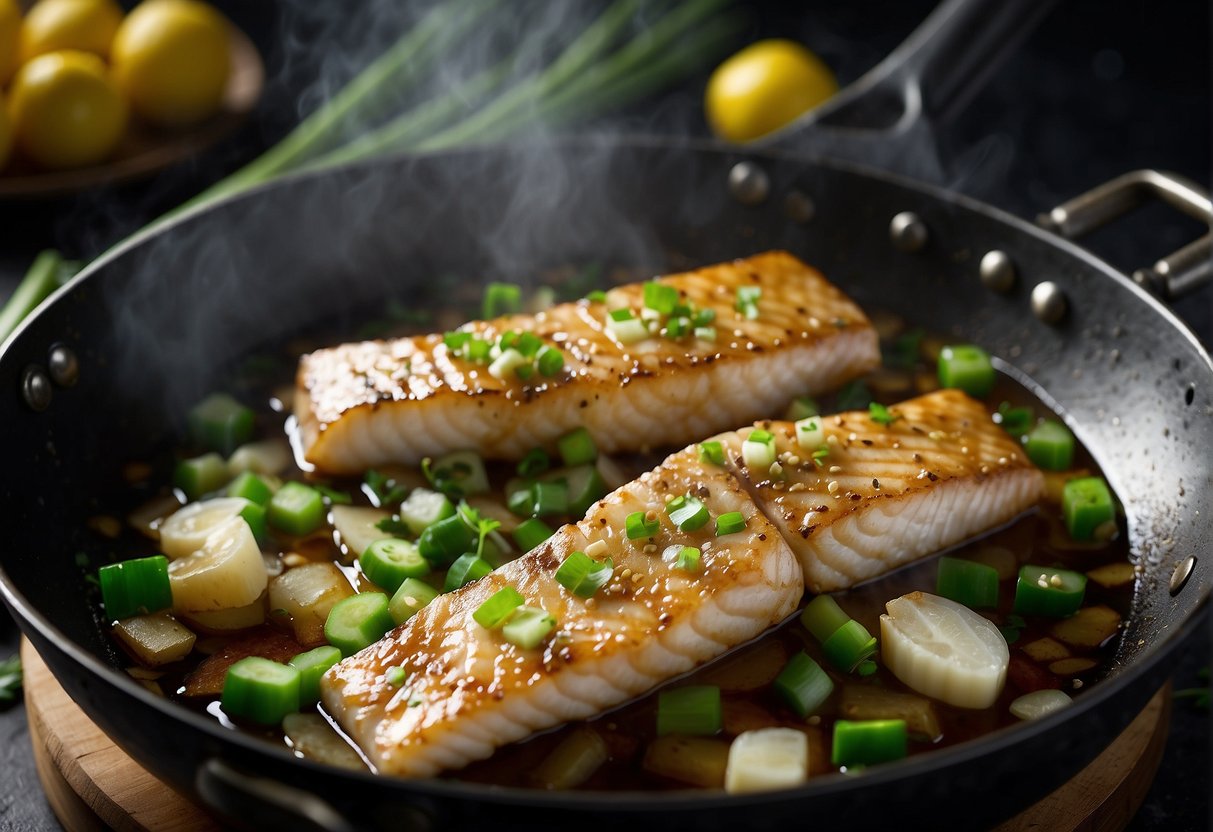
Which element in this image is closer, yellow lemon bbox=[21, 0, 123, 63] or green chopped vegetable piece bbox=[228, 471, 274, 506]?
green chopped vegetable piece bbox=[228, 471, 274, 506]

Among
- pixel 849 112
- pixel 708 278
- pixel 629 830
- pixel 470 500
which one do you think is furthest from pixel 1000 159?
pixel 629 830

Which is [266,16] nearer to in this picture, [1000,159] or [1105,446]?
[1000,159]

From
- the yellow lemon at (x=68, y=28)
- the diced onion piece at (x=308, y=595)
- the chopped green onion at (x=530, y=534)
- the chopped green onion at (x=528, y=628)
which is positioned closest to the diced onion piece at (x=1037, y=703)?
the chopped green onion at (x=528, y=628)

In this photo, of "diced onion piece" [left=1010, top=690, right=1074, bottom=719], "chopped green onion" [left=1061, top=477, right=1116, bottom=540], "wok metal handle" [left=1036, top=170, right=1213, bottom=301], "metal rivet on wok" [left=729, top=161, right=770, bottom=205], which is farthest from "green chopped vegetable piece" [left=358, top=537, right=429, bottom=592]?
"wok metal handle" [left=1036, top=170, right=1213, bottom=301]

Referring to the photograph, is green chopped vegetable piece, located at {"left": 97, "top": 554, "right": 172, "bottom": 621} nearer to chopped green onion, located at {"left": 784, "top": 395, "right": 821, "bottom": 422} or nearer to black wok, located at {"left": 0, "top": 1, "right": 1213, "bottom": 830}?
black wok, located at {"left": 0, "top": 1, "right": 1213, "bottom": 830}

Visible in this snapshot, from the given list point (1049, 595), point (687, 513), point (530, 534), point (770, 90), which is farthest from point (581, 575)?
point (770, 90)

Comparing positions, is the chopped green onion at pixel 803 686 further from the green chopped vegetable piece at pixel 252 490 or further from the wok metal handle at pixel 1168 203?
the wok metal handle at pixel 1168 203

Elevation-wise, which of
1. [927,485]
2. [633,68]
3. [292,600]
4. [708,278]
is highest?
[633,68]
